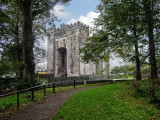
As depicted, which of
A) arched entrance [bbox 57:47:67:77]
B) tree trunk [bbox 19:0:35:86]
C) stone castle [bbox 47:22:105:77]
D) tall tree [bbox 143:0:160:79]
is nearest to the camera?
tall tree [bbox 143:0:160:79]

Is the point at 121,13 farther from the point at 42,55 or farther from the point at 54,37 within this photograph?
the point at 54,37

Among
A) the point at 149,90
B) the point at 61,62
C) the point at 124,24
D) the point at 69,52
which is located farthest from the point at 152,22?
the point at 61,62

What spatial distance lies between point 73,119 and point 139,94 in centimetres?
415

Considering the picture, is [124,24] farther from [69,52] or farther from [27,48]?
[69,52]

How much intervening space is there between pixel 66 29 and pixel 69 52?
6031 millimetres

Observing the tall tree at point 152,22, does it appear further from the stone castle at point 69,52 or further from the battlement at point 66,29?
the battlement at point 66,29

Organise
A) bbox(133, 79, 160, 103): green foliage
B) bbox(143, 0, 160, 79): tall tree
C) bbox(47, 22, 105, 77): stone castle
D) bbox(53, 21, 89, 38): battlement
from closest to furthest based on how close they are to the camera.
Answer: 1. bbox(133, 79, 160, 103): green foliage
2. bbox(143, 0, 160, 79): tall tree
3. bbox(47, 22, 105, 77): stone castle
4. bbox(53, 21, 89, 38): battlement

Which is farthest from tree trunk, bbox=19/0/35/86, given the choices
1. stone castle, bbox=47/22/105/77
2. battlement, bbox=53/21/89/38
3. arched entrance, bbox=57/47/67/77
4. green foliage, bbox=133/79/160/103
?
arched entrance, bbox=57/47/67/77

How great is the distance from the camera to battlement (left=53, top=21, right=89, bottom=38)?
3275 centimetres

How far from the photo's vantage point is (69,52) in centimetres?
3347

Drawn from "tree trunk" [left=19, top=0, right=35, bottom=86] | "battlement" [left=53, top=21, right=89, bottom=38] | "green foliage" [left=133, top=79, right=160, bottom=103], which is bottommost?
"green foliage" [left=133, top=79, right=160, bottom=103]

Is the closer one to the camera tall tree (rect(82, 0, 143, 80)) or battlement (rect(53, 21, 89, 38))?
tall tree (rect(82, 0, 143, 80))

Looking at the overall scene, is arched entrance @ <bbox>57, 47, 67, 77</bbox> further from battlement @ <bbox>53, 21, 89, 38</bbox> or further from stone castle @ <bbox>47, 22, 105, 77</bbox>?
battlement @ <bbox>53, 21, 89, 38</bbox>

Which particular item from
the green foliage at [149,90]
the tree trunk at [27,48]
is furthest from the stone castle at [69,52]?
the green foliage at [149,90]
